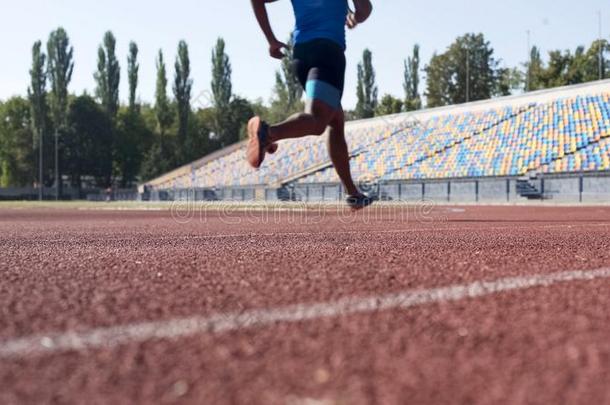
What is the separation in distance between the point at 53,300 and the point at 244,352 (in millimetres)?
865

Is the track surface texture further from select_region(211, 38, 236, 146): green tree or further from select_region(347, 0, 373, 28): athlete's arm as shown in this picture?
select_region(211, 38, 236, 146): green tree

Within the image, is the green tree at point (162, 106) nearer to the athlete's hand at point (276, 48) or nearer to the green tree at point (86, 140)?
the green tree at point (86, 140)

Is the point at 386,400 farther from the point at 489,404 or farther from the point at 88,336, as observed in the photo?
the point at 88,336

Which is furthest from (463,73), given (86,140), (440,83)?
(86,140)

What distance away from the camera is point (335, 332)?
1.47 metres

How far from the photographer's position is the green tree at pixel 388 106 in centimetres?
5381

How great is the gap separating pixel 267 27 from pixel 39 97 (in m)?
52.3

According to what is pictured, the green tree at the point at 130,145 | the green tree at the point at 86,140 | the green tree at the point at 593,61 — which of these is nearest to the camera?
the green tree at the point at 593,61

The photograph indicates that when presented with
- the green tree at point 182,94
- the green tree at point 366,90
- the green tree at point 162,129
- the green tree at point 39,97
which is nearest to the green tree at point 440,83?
the green tree at point 366,90


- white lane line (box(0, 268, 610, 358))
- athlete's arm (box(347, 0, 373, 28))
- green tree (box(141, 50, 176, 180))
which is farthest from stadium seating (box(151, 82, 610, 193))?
white lane line (box(0, 268, 610, 358))

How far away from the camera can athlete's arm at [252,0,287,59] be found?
3.75 metres

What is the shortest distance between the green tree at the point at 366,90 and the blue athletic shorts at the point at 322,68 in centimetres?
5201

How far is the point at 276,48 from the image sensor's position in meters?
3.86

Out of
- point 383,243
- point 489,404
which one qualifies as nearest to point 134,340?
point 489,404
